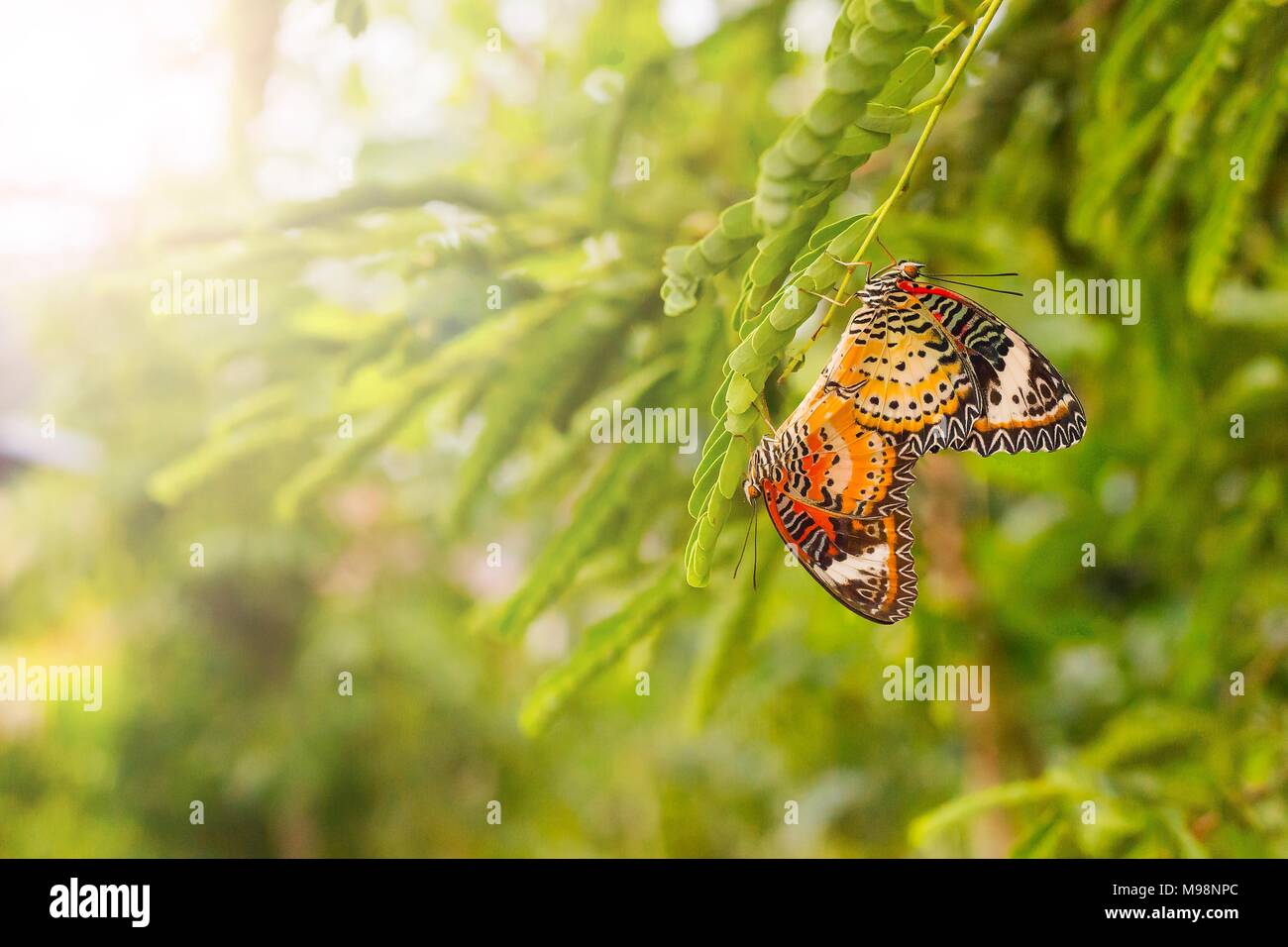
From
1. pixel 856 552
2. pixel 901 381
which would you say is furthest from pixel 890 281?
pixel 856 552

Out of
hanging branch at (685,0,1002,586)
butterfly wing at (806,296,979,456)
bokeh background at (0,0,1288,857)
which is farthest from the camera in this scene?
bokeh background at (0,0,1288,857)

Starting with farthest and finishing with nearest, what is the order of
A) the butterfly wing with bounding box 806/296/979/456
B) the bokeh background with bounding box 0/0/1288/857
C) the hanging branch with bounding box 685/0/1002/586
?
the bokeh background with bounding box 0/0/1288/857 < the butterfly wing with bounding box 806/296/979/456 < the hanging branch with bounding box 685/0/1002/586

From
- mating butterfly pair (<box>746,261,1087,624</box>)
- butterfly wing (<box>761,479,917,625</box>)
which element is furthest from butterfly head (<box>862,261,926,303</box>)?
butterfly wing (<box>761,479,917,625</box>)

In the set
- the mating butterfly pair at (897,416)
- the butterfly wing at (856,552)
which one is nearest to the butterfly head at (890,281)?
the mating butterfly pair at (897,416)

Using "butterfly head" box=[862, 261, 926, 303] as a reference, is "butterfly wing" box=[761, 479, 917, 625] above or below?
below

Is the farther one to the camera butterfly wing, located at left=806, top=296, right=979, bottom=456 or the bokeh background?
the bokeh background

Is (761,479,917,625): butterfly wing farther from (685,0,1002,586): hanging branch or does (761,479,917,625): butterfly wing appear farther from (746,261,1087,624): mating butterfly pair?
(685,0,1002,586): hanging branch

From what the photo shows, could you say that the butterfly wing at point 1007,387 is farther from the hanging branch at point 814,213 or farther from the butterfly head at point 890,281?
the hanging branch at point 814,213

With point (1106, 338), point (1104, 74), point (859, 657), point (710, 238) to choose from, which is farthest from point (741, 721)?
point (710, 238)
